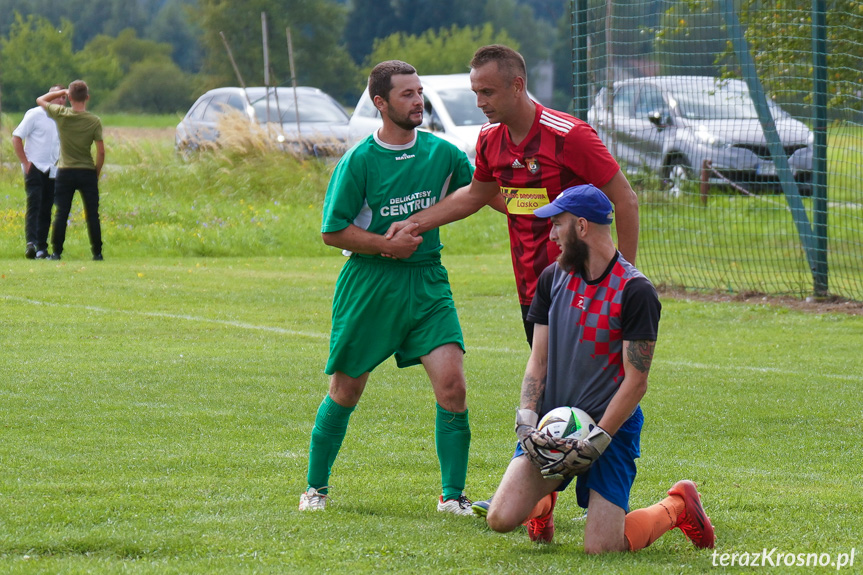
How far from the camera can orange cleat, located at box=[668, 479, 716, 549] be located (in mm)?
4824

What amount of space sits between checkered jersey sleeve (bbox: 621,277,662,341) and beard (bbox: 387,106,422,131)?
1388 mm

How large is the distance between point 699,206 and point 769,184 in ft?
3.40

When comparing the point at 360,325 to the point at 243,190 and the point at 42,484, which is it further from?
the point at 243,190

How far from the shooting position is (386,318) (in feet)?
18.0

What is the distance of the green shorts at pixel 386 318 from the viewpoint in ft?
17.9

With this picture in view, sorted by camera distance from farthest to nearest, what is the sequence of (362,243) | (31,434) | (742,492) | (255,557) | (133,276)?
(133,276), (31,434), (742,492), (362,243), (255,557)

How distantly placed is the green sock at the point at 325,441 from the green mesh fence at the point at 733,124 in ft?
29.1

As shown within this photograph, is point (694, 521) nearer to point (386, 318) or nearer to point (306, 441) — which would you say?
point (386, 318)

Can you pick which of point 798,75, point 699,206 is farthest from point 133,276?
point 798,75

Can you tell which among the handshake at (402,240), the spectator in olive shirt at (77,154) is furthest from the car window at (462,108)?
the handshake at (402,240)

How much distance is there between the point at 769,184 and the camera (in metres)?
13.9

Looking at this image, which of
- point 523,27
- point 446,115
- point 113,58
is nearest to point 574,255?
point 446,115

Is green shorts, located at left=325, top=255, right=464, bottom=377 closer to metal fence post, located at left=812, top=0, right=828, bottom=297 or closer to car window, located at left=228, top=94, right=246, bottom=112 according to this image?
metal fence post, located at left=812, top=0, right=828, bottom=297

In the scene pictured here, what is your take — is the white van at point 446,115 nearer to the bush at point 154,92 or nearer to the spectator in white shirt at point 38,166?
the spectator in white shirt at point 38,166
